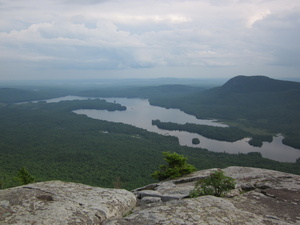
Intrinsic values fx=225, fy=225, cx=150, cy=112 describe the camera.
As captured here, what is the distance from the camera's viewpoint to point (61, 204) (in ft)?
24.8

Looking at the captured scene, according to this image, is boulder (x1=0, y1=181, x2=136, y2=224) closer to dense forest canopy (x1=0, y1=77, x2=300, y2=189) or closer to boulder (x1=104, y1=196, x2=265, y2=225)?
boulder (x1=104, y1=196, x2=265, y2=225)

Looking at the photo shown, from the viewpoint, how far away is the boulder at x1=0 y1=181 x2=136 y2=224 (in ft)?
21.8

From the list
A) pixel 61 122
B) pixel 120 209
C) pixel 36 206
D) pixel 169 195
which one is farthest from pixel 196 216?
pixel 61 122

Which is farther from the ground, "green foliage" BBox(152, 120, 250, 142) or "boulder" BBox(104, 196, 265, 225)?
"boulder" BBox(104, 196, 265, 225)

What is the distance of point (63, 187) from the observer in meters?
9.33

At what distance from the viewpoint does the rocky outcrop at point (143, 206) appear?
670 centimetres

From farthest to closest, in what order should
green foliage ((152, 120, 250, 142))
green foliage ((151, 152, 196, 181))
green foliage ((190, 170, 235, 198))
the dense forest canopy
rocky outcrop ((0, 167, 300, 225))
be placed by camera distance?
green foliage ((152, 120, 250, 142)) → the dense forest canopy → green foliage ((151, 152, 196, 181)) → green foliage ((190, 170, 235, 198)) → rocky outcrop ((0, 167, 300, 225))

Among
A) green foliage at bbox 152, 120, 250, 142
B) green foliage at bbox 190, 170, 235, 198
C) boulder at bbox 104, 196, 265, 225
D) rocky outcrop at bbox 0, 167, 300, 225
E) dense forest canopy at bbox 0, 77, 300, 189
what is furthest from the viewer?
green foliage at bbox 152, 120, 250, 142

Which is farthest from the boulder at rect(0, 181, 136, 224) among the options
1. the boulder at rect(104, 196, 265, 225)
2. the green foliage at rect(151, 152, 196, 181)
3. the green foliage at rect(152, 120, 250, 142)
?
the green foliage at rect(152, 120, 250, 142)

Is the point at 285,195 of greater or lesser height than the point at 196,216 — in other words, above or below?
below

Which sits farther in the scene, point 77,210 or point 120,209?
point 120,209

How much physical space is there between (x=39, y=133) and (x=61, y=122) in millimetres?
32240

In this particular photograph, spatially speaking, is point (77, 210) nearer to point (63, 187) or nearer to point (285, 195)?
point (63, 187)

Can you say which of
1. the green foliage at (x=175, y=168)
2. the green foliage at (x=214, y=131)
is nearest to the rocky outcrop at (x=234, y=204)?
the green foliage at (x=175, y=168)
